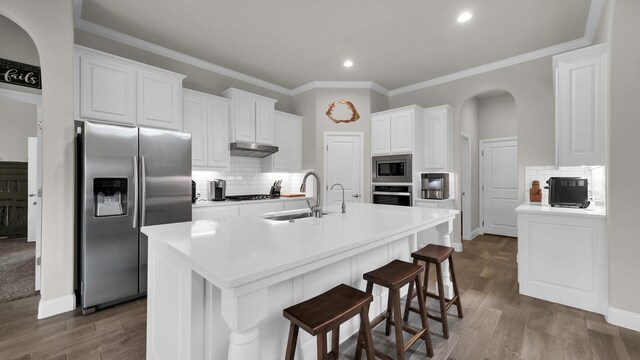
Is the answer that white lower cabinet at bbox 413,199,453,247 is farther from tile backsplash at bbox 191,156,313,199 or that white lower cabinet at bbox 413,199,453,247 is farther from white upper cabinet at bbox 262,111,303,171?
white upper cabinet at bbox 262,111,303,171

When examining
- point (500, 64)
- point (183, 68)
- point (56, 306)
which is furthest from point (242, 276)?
point (500, 64)

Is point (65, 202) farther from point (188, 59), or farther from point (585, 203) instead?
point (585, 203)

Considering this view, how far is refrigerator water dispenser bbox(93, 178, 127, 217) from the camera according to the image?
2461 mm

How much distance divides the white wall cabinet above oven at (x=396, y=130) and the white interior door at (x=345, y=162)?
301 mm

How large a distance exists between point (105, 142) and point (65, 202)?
63 centimetres

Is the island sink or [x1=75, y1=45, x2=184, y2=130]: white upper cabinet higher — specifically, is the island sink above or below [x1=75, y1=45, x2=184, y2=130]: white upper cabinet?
below

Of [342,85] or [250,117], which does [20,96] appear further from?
[342,85]

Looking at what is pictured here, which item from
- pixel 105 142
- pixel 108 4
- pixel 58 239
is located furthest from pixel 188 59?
pixel 58 239

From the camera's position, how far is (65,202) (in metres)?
2.44

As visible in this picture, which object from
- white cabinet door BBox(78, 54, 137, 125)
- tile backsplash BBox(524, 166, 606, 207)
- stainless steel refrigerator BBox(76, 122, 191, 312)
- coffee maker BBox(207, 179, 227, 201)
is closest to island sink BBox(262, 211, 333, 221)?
stainless steel refrigerator BBox(76, 122, 191, 312)

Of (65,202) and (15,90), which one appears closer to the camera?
(65,202)

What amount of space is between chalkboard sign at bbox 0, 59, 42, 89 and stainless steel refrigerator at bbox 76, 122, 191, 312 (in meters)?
1.01

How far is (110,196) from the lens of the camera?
2541 millimetres

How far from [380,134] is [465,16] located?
2.13 metres
